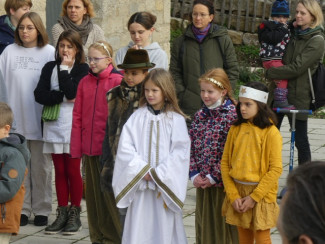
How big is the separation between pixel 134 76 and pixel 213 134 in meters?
0.80

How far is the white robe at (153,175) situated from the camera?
18.1ft

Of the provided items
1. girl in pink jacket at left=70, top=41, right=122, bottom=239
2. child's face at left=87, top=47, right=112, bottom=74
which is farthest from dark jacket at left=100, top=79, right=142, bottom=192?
child's face at left=87, top=47, right=112, bottom=74

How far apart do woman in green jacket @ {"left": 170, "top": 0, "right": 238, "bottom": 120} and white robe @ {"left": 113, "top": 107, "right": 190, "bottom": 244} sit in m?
1.91

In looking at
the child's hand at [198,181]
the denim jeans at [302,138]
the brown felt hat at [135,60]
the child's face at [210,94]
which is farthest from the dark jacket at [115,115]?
the denim jeans at [302,138]

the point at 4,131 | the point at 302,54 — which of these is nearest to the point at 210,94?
the point at 4,131

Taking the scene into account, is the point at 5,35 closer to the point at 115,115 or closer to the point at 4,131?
the point at 115,115

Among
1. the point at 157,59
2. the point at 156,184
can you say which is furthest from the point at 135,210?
the point at 157,59

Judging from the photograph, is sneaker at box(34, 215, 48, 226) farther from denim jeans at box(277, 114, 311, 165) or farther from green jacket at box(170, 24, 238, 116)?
denim jeans at box(277, 114, 311, 165)

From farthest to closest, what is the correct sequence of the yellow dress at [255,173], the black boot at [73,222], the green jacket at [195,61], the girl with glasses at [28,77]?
the green jacket at [195,61] < the girl with glasses at [28,77] < the black boot at [73,222] < the yellow dress at [255,173]

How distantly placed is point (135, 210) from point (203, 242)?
577 mm

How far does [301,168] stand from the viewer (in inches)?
88.0

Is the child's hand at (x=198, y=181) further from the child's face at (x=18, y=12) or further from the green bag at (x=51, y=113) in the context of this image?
the child's face at (x=18, y=12)

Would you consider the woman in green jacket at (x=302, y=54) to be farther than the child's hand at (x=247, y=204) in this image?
Yes

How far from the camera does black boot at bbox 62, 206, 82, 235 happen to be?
22.2ft
